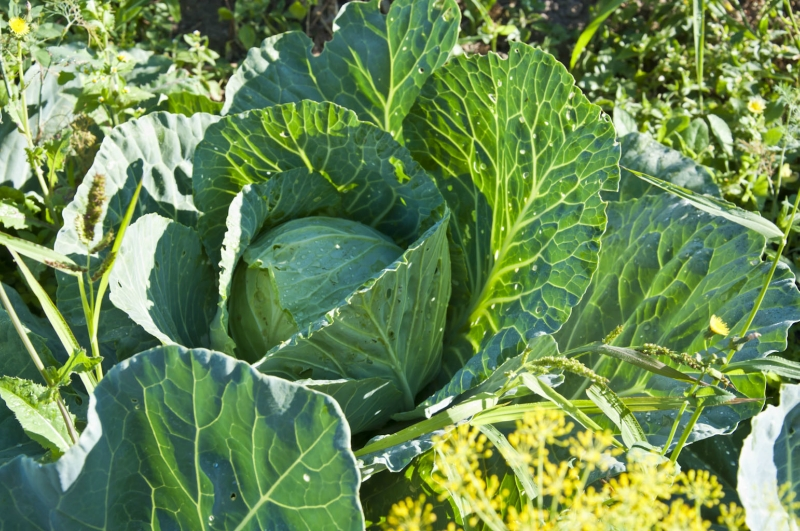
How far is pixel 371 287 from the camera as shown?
1.66 meters

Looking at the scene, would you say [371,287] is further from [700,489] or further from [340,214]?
[700,489]

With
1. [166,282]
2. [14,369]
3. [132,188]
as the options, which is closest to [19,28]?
[132,188]

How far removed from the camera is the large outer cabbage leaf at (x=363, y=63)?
7.36ft

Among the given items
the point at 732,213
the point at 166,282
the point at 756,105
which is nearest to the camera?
the point at 732,213

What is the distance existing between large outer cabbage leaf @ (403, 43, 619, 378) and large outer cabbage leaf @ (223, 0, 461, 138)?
0.39 ft

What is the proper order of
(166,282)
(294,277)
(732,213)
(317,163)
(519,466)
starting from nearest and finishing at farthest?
(519,466) → (732,213) → (294,277) → (166,282) → (317,163)

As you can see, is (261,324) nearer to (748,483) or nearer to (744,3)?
(748,483)

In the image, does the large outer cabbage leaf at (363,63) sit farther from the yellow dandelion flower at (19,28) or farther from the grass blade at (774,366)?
the grass blade at (774,366)

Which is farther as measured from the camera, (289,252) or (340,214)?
(340,214)

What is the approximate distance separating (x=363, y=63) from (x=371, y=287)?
927 mm

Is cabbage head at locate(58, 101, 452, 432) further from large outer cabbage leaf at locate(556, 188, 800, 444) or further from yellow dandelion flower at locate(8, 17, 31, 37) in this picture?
large outer cabbage leaf at locate(556, 188, 800, 444)

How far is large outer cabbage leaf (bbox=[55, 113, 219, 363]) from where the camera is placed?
6.52 ft

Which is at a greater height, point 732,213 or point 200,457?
point 732,213

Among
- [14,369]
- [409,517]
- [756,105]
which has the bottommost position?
[14,369]
